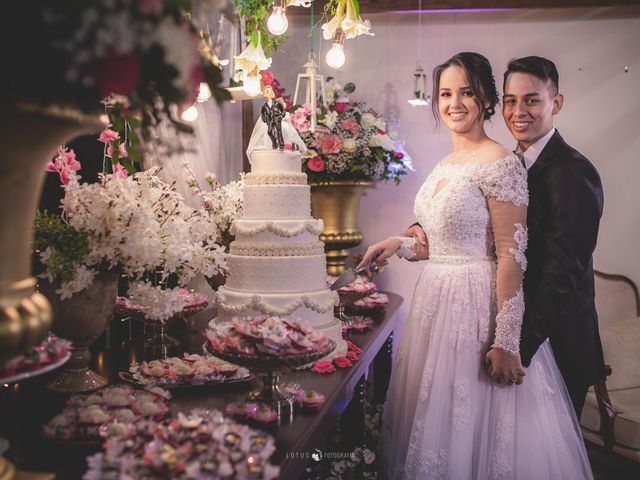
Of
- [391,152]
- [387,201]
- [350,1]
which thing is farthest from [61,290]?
[387,201]

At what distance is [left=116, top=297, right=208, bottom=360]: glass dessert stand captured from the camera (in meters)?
2.35

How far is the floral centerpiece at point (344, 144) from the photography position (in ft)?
12.0

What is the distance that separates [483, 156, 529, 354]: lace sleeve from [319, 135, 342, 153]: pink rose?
57.6 inches

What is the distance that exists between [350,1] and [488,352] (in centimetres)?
168

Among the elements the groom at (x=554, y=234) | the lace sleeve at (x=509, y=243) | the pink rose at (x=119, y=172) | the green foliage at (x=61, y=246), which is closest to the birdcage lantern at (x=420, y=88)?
the groom at (x=554, y=234)

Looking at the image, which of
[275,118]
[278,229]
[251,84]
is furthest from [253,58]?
[278,229]

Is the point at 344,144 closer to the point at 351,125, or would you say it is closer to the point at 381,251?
the point at 351,125

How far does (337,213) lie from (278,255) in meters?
1.64

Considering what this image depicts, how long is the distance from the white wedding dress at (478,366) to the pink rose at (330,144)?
1195 millimetres

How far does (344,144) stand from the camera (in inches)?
146

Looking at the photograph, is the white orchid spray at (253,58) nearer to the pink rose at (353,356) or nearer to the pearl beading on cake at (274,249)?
the pearl beading on cake at (274,249)

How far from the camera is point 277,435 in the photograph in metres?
1.51

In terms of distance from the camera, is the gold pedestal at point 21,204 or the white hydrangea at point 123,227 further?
the white hydrangea at point 123,227

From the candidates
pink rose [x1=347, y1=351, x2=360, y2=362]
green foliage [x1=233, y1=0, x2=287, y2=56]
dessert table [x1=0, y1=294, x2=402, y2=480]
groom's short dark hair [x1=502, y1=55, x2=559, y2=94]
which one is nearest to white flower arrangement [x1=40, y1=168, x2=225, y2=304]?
dessert table [x1=0, y1=294, x2=402, y2=480]
